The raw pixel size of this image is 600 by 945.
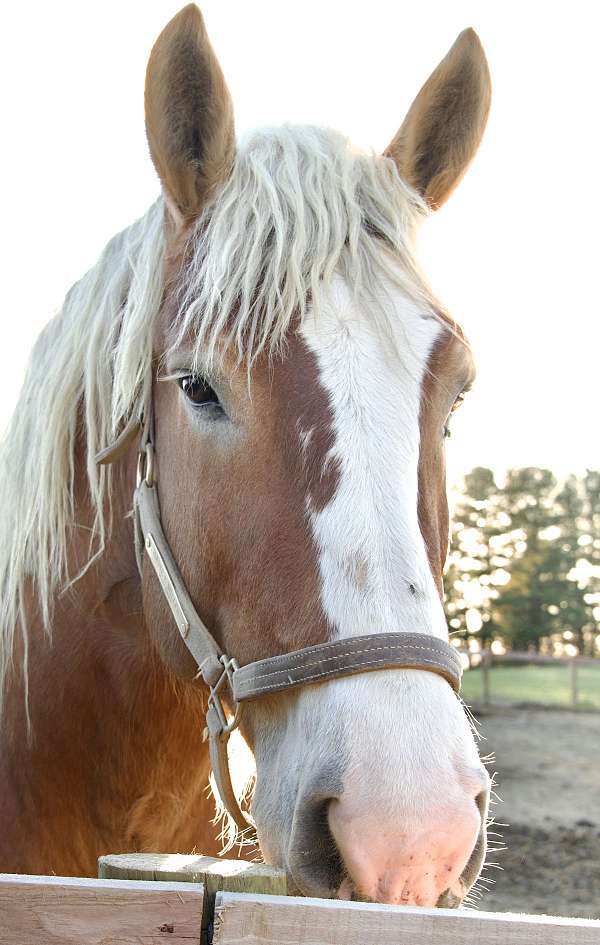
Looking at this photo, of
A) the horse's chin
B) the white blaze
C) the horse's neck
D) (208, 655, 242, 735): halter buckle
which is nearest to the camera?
the horse's chin

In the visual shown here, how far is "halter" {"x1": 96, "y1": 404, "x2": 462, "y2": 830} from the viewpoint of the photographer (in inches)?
59.1

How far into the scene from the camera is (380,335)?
72.9 inches

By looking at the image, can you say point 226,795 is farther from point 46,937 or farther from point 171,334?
point 171,334

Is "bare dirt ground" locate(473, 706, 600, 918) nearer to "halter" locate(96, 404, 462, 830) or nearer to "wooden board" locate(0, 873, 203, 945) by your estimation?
"halter" locate(96, 404, 462, 830)

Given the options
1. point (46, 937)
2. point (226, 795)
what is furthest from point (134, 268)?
point (46, 937)

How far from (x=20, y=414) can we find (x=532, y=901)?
5646 mm

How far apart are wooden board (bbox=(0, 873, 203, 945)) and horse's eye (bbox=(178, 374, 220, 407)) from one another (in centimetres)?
108

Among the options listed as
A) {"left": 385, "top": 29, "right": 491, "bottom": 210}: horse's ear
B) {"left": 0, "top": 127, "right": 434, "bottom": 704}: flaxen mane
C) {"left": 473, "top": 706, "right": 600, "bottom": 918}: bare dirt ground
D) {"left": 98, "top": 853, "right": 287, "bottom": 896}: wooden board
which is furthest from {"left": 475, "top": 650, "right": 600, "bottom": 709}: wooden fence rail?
{"left": 98, "top": 853, "right": 287, "bottom": 896}: wooden board

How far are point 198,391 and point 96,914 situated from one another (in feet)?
3.74

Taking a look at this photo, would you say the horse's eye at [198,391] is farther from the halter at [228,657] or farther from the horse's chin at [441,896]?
the horse's chin at [441,896]

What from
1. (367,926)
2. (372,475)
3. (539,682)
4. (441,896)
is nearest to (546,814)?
(441,896)

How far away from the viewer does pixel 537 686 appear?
19.7 metres

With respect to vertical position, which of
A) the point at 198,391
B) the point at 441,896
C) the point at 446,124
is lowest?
the point at 441,896

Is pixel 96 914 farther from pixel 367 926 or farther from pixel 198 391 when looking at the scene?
pixel 198 391
